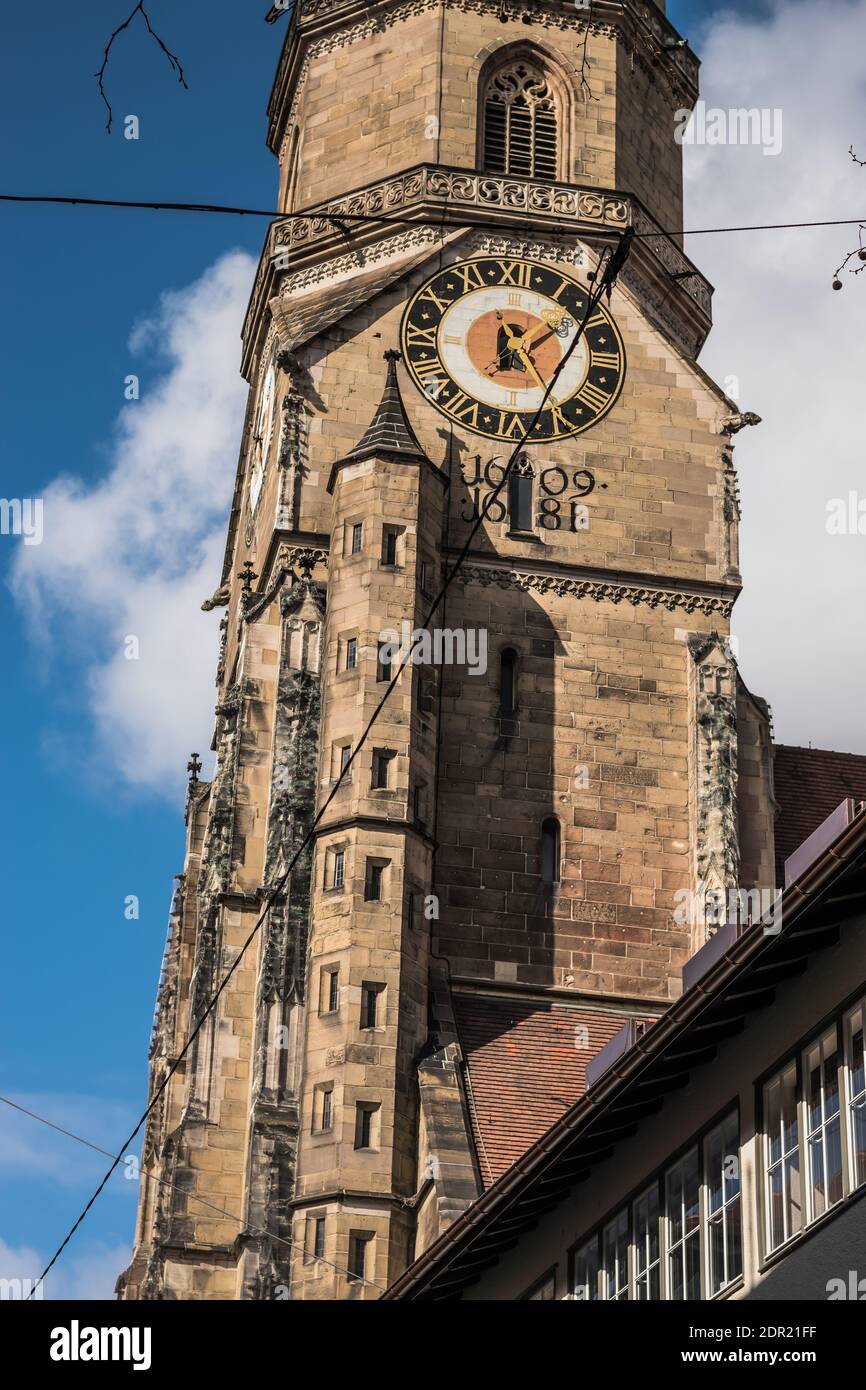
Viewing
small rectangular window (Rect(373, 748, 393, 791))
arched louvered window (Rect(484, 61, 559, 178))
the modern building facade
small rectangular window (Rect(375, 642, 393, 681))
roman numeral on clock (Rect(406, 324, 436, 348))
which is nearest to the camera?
the modern building facade

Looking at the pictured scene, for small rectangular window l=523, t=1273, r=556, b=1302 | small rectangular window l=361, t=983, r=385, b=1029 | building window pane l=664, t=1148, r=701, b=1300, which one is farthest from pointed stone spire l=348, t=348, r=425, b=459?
building window pane l=664, t=1148, r=701, b=1300

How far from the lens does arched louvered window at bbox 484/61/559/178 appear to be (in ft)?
129

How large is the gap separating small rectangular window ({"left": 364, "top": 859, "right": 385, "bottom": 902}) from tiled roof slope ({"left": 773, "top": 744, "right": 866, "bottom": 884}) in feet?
22.7

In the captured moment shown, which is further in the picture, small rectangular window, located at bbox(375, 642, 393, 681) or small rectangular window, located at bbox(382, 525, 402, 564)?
small rectangular window, located at bbox(382, 525, 402, 564)

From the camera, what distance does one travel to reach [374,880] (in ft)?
105

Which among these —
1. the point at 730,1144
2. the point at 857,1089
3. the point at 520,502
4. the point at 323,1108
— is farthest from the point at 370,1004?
the point at 857,1089

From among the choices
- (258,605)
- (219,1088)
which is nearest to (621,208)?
(258,605)

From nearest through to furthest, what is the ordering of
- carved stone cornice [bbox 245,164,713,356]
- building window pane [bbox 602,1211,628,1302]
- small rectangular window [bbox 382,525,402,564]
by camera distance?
building window pane [bbox 602,1211,628,1302] < small rectangular window [bbox 382,525,402,564] < carved stone cornice [bbox 245,164,713,356]

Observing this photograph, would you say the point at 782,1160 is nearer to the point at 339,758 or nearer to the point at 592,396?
the point at 339,758

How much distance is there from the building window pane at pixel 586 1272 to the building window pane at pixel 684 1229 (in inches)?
55.7

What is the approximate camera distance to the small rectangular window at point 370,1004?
102 ft

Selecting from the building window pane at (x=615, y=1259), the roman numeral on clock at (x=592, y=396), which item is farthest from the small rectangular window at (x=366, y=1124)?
the roman numeral on clock at (x=592, y=396)

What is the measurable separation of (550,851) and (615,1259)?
49.7 feet

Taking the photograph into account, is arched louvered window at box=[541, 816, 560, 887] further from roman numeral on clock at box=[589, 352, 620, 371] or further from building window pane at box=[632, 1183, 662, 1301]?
building window pane at box=[632, 1183, 662, 1301]
